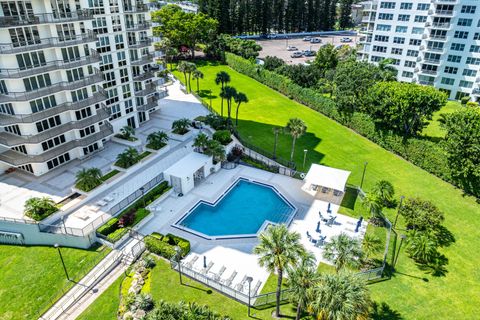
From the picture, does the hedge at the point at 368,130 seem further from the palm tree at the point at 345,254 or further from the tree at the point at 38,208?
the tree at the point at 38,208

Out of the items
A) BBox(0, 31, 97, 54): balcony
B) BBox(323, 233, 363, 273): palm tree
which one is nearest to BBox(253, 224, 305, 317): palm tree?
BBox(323, 233, 363, 273): palm tree

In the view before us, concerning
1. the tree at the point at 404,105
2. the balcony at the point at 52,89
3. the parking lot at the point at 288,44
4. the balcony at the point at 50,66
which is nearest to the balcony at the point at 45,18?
the balcony at the point at 50,66

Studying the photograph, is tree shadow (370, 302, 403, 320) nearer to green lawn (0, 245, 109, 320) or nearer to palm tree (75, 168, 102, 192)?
green lawn (0, 245, 109, 320)

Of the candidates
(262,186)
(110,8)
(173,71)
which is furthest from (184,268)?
(173,71)

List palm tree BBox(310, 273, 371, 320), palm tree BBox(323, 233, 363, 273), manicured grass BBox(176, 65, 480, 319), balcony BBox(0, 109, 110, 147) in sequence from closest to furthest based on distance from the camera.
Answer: palm tree BBox(310, 273, 371, 320) → palm tree BBox(323, 233, 363, 273) → manicured grass BBox(176, 65, 480, 319) → balcony BBox(0, 109, 110, 147)

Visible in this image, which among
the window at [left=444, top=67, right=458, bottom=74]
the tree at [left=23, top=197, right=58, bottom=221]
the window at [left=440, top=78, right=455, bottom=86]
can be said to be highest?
the window at [left=444, top=67, right=458, bottom=74]

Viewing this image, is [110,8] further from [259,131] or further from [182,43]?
[182,43]
